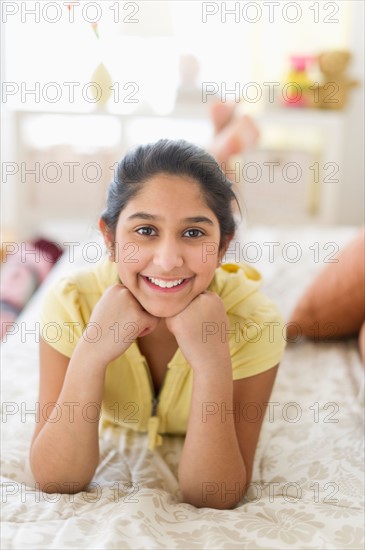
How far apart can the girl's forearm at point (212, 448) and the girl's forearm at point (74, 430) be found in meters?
0.15

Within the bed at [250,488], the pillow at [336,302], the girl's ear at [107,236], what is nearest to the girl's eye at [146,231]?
the girl's ear at [107,236]

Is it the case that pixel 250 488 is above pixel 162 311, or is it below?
below

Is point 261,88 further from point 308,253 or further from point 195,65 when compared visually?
point 308,253

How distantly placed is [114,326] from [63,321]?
0.15m

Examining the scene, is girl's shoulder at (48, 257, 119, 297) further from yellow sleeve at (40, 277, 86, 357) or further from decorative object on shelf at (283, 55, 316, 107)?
decorative object on shelf at (283, 55, 316, 107)

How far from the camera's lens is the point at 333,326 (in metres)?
1.82

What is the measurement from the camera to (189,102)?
342 cm

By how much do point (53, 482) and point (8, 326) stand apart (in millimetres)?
1110

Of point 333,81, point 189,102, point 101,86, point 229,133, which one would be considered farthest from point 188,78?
point 229,133

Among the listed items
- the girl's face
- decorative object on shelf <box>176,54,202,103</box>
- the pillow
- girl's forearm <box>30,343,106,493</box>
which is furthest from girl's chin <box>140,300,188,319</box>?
decorative object on shelf <box>176,54,202,103</box>

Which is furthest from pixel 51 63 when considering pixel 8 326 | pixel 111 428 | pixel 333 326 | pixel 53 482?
pixel 53 482

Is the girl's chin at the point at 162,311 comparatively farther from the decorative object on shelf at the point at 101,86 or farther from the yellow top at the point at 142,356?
the decorative object on shelf at the point at 101,86

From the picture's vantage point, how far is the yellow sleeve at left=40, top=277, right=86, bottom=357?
4.09 ft

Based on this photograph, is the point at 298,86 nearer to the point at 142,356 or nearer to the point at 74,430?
the point at 142,356
